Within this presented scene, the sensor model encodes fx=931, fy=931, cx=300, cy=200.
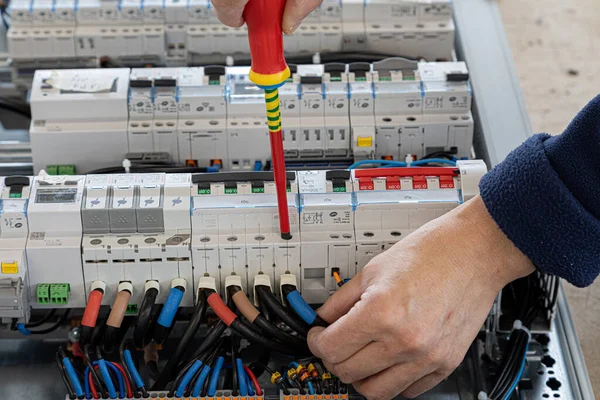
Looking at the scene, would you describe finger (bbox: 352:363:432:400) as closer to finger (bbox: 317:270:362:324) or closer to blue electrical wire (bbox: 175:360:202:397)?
finger (bbox: 317:270:362:324)

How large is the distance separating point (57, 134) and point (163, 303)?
2.45ft

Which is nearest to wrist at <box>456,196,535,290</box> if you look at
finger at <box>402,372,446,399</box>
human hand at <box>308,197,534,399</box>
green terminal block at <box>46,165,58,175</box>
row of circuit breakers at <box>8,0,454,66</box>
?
human hand at <box>308,197,534,399</box>

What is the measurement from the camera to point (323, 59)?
330cm

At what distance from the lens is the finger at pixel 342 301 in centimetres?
204

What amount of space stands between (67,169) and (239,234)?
2.45 ft

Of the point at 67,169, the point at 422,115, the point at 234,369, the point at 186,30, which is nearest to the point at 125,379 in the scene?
the point at 234,369

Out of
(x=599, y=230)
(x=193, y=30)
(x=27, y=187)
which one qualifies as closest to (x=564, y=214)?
(x=599, y=230)

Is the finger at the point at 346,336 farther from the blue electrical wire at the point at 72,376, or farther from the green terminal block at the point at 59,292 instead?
the green terminal block at the point at 59,292

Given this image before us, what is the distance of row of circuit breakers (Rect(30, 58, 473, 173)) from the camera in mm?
2729

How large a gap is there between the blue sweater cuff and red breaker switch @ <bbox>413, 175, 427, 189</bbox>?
411 mm

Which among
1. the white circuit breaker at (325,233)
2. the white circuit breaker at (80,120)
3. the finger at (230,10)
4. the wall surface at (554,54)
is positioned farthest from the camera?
the wall surface at (554,54)

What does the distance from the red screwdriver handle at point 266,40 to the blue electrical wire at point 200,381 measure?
65 cm

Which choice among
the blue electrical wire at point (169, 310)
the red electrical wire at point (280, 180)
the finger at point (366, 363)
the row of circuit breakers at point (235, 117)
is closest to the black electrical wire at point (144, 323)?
the blue electrical wire at point (169, 310)

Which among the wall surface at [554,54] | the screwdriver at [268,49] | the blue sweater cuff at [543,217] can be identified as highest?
the screwdriver at [268,49]
